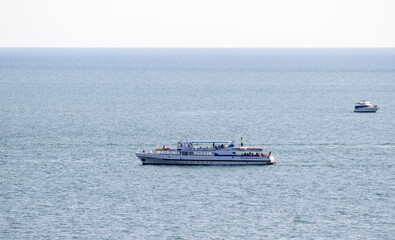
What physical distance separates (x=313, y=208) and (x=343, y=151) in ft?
129

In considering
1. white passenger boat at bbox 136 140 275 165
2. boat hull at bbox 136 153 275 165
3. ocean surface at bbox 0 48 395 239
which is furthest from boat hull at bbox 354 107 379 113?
boat hull at bbox 136 153 275 165

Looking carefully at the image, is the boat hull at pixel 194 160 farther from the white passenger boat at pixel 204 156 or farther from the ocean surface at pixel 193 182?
the ocean surface at pixel 193 182

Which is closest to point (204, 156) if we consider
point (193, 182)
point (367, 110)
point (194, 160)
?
point (194, 160)

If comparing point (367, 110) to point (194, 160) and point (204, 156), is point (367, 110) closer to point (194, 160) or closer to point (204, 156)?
point (204, 156)

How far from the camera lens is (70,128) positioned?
153 meters

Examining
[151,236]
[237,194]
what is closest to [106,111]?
[237,194]

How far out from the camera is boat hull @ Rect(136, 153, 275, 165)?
118m

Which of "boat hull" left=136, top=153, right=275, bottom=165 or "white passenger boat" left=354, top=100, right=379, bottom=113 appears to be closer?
"boat hull" left=136, top=153, right=275, bottom=165

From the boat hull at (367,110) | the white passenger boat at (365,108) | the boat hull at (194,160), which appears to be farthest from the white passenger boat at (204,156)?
the white passenger boat at (365,108)

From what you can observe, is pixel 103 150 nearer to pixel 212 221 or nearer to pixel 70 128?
pixel 70 128

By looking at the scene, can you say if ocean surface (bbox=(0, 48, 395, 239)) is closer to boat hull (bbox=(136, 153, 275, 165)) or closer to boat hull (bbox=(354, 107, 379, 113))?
boat hull (bbox=(136, 153, 275, 165))

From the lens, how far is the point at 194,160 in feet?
390

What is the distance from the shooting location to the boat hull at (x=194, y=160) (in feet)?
387

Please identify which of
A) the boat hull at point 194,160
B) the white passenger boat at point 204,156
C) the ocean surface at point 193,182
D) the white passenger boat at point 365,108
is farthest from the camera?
the white passenger boat at point 365,108
